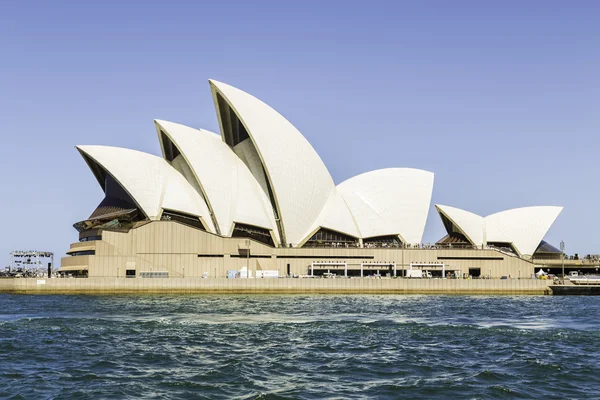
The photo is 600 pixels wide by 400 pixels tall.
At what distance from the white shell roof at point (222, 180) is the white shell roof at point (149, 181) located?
179cm

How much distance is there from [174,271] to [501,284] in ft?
116

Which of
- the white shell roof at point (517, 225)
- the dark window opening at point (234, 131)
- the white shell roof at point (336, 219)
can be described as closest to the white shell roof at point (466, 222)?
the white shell roof at point (517, 225)

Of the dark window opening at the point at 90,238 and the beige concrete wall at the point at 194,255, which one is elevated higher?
the dark window opening at the point at 90,238

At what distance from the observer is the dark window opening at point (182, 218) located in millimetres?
72688

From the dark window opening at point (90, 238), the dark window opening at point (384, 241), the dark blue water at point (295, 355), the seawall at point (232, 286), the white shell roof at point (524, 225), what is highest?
the white shell roof at point (524, 225)

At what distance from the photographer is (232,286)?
66.9 metres

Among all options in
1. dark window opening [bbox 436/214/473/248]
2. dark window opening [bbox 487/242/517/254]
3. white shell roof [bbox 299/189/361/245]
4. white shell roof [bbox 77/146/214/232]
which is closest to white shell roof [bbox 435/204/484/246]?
dark window opening [bbox 436/214/473/248]

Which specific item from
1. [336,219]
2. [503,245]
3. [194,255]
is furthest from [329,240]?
[503,245]

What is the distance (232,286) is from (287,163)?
15631 mm

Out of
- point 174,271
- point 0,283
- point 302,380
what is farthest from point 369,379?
point 0,283

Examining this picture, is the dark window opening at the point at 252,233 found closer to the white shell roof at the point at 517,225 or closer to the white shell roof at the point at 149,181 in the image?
the white shell roof at the point at 149,181

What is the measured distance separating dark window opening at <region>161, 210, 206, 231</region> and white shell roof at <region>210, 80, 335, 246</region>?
9.15 m

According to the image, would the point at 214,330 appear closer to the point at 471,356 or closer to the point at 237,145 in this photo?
the point at 471,356

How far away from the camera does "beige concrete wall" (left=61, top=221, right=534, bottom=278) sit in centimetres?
7000
